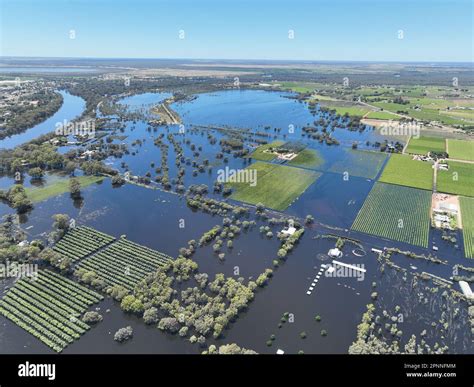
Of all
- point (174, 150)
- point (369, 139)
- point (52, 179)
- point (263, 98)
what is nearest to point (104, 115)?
point (174, 150)

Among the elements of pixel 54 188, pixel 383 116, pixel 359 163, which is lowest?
pixel 54 188

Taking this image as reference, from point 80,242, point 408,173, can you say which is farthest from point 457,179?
point 80,242

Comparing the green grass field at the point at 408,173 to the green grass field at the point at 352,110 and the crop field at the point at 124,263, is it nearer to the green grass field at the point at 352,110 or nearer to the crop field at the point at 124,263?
the crop field at the point at 124,263

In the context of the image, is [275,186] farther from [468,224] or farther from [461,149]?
[461,149]

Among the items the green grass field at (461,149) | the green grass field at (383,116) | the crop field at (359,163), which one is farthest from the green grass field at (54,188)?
the green grass field at (383,116)

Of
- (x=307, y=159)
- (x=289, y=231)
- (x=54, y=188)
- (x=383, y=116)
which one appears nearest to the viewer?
(x=289, y=231)
